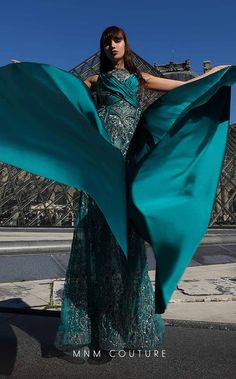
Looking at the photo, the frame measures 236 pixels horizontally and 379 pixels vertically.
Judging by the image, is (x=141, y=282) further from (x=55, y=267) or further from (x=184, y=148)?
(x=55, y=267)

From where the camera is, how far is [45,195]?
21.2 meters

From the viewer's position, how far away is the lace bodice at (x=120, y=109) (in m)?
2.63

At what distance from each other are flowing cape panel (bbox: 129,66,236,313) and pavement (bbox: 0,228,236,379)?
620 millimetres

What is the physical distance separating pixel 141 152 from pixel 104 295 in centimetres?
84

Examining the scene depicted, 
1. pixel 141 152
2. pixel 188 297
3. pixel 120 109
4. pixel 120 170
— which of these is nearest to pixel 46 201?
pixel 188 297

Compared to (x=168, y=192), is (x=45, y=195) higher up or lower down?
lower down

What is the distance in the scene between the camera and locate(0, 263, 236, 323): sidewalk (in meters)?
3.70

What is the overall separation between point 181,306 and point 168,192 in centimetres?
204

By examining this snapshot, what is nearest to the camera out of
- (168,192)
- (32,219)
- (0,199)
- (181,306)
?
(168,192)

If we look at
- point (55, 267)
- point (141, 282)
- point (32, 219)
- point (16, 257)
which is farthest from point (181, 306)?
point (32, 219)

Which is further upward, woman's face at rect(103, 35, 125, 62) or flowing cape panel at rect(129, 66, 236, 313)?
Answer: woman's face at rect(103, 35, 125, 62)

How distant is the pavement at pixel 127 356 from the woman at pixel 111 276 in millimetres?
133

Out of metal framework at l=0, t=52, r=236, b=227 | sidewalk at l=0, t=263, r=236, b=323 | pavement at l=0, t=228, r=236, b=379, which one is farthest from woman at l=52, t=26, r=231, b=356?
metal framework at l=0, t=52, r=236, b=227

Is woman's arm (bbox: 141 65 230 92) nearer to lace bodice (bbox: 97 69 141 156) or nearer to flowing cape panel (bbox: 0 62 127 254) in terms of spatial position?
lace bodice (bbox: 97 69 141 156)
